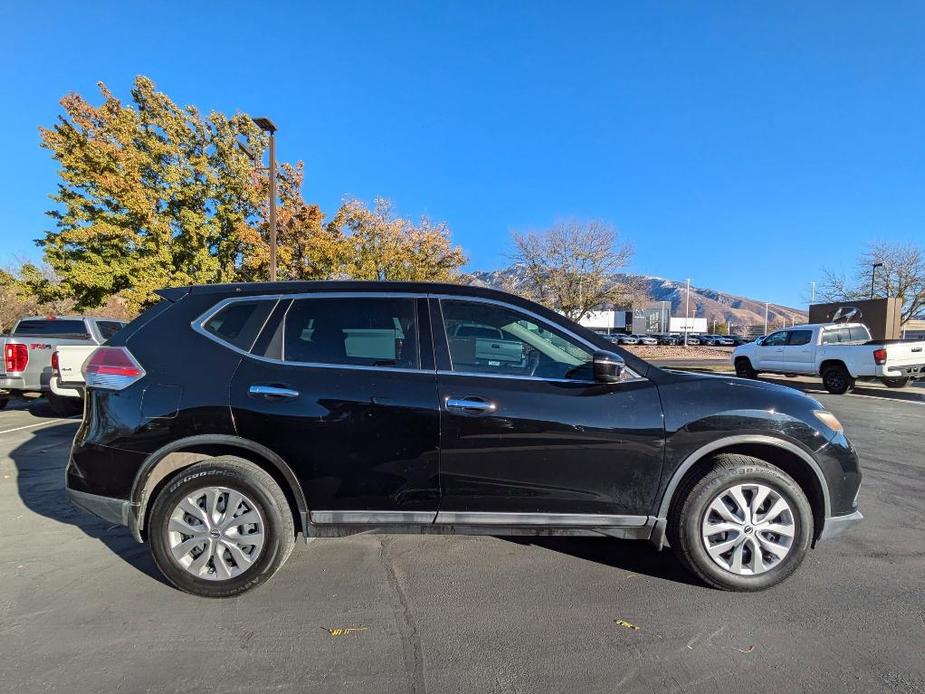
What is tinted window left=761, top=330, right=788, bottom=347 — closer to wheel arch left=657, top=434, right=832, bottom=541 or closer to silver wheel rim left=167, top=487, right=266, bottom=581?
wheel arch left=657, top=434, right=832, bottom=541

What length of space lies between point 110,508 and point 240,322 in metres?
1.32

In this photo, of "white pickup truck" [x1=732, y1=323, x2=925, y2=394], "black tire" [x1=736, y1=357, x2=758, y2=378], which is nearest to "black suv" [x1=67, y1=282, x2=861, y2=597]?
"white pickup truck" [x1=732, y1=323, x2=925, y2=394]

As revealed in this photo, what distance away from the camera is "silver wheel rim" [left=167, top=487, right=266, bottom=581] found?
2984 millimetres

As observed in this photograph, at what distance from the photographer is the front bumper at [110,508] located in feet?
9.83

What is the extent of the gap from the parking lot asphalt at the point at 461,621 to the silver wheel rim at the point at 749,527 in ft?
0.74

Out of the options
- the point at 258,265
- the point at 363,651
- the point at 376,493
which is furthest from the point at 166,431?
the point at 258,265

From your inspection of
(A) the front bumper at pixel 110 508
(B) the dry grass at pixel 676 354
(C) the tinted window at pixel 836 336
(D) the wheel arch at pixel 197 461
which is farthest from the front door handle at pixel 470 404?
(B) the dry grass at pixel 676 354

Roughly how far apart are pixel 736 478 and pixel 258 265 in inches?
788

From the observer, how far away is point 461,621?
2.81m

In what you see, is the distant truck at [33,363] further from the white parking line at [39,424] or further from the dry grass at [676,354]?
the dry grass at [676,354]

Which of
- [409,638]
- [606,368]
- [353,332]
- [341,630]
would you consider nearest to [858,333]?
[606,368]

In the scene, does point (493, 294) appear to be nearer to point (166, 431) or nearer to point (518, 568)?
point (518, 568)

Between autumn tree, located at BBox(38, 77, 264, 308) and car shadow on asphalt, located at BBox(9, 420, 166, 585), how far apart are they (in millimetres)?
13398

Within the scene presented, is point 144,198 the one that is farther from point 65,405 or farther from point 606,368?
point 606,368
